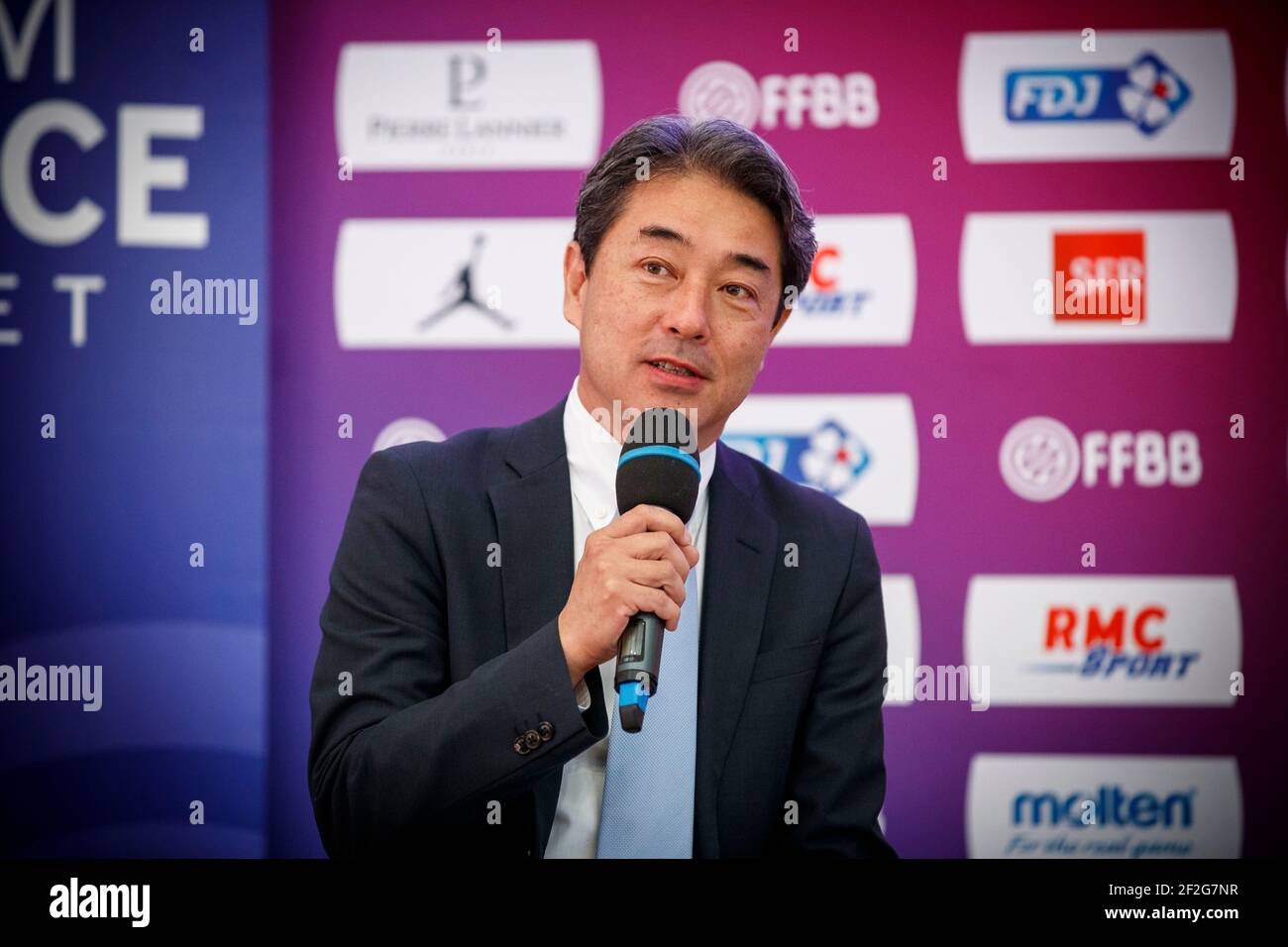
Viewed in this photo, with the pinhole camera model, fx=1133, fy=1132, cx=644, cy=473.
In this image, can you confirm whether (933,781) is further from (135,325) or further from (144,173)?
(144,173)

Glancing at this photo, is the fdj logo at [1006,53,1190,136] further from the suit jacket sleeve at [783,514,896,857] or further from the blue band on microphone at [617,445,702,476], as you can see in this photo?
the blue band on microphone at [617,445,702,476]

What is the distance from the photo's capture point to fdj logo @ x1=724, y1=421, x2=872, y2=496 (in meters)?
2.92

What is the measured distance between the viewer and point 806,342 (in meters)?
2.96

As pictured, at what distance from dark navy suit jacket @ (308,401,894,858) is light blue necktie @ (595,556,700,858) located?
2cm

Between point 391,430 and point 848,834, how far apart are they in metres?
1.78

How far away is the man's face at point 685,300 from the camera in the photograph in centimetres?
157

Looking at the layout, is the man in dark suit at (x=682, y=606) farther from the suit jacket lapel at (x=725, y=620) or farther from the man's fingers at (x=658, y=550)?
the man's fingers at (x=658, y=550)

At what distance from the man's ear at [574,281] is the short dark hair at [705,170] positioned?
37mm

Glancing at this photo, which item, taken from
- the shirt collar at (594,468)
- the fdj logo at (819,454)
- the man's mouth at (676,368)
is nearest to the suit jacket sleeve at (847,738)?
the shirt collar at (594,468)

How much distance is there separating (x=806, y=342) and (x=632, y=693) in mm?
2027

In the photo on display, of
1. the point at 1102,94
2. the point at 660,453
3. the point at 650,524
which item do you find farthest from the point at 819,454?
the point at 650,524

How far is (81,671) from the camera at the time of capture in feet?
9.31

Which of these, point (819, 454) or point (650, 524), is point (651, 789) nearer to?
point (650, 524)
